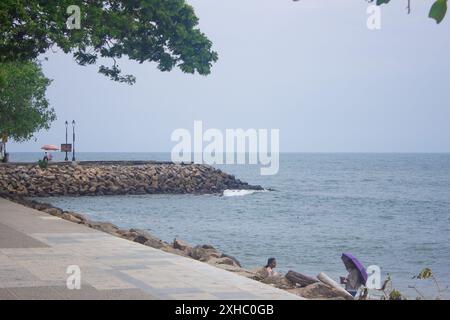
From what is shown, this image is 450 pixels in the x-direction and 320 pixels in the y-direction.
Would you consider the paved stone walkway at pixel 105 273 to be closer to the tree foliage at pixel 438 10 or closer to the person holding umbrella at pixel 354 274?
the person holding umbrella at pixel 354 274

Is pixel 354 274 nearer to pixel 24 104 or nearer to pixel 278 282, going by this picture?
pixel 278 282

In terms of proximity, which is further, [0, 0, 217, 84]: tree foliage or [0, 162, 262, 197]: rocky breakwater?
[0, 162, 262, 197]: rocky breakwater

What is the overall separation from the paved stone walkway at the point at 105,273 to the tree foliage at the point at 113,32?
12563 mm

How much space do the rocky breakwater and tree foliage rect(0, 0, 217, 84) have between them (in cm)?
2175

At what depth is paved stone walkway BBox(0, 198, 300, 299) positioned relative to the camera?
334 inches

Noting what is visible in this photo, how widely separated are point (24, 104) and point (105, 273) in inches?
2144

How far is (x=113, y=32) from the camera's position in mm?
27016

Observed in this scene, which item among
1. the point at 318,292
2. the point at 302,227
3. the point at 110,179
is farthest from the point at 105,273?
the point at 110,179

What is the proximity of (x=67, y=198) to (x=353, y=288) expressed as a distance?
39.3m

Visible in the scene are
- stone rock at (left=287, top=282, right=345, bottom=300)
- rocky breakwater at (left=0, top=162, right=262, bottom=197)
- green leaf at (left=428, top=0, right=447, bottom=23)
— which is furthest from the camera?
rocky breakwater at (left=0, top=162, right=262, bottom=197)

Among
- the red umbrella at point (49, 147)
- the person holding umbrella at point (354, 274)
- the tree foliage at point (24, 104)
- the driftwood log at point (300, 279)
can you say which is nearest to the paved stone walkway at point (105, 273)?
the driftwood log at point (300, 279)

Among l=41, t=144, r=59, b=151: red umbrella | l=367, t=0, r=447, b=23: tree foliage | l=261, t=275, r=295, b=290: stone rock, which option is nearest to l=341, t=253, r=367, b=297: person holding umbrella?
l=261, t=275, r=295, b=290: stone rock

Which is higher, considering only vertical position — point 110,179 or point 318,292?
point 318,292

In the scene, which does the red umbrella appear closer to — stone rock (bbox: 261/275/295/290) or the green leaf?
stone rock (bbox: 261/275/295/290)
